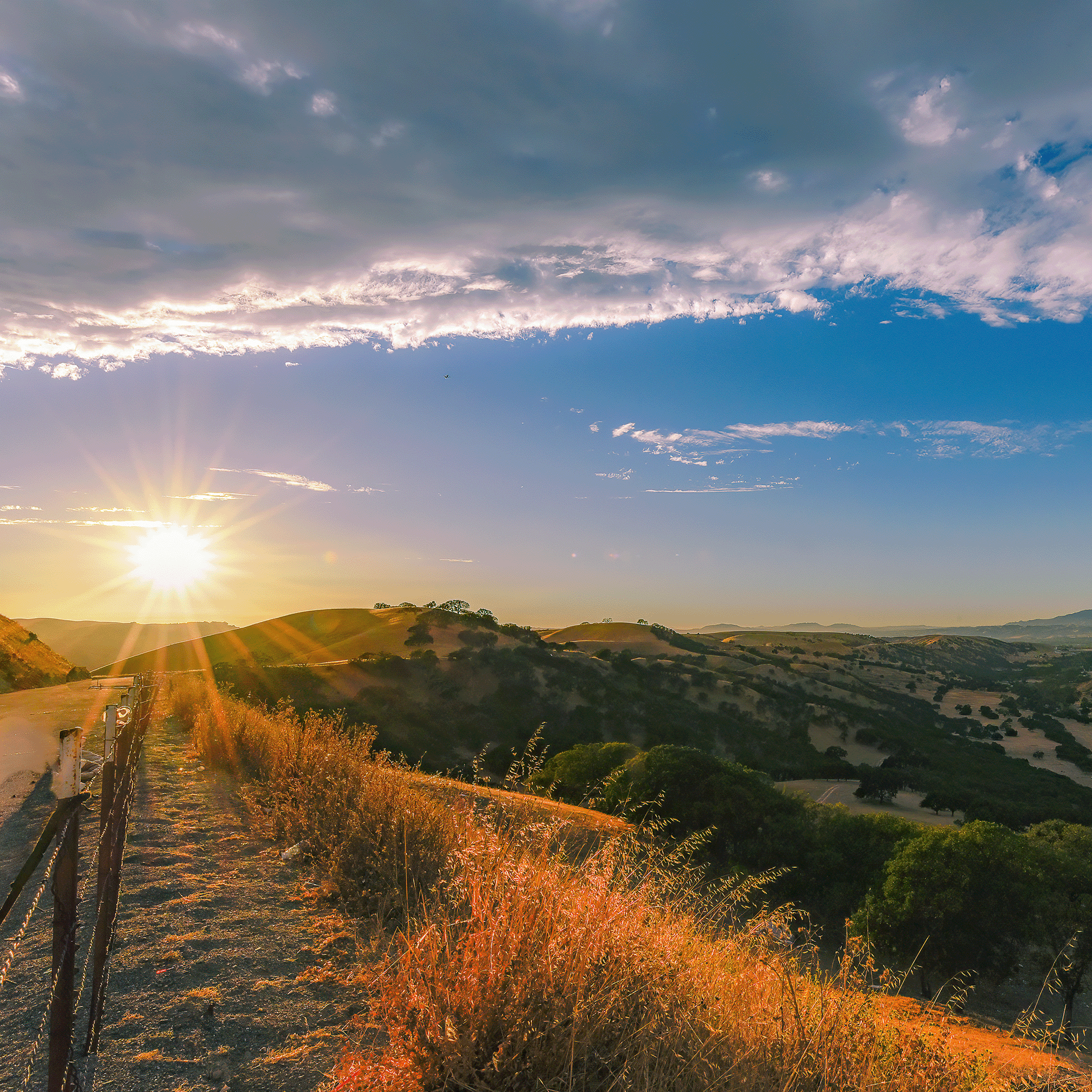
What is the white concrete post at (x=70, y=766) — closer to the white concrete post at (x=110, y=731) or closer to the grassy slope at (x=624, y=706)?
the white concrete post at (x=110, y=731)

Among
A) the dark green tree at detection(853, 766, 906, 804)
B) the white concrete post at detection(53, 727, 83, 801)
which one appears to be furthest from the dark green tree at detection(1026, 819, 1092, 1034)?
the white concrete post at detection(53, 727, 83, 801)

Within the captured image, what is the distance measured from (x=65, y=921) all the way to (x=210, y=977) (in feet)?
6.93

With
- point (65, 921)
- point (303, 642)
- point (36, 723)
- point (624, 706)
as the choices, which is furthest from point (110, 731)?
point (303, 642)

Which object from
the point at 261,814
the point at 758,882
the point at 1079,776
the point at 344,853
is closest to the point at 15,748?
the point at 261,814

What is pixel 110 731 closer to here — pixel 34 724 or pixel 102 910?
pixel 102 910

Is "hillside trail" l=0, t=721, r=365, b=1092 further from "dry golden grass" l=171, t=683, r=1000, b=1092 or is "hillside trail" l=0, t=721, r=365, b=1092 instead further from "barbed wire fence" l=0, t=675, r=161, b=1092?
"dry golden grass" l=171, t=683, r=1000, b=1092

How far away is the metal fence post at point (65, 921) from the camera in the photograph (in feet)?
9.66

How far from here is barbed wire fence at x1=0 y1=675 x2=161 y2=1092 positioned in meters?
2.96

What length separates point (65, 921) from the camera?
2.98m

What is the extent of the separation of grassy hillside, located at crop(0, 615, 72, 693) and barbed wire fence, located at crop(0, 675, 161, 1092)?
29565 mm

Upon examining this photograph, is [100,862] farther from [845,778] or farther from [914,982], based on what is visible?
[845,778]

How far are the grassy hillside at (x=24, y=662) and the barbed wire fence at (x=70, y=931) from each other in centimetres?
2957

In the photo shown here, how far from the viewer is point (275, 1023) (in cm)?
413

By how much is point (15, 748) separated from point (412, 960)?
14.3m
